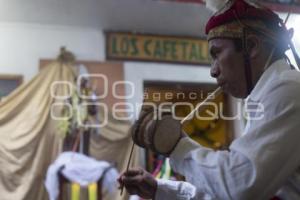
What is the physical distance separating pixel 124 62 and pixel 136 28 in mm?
344

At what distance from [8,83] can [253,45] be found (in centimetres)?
328

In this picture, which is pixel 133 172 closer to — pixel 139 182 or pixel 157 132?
pixel 139 182

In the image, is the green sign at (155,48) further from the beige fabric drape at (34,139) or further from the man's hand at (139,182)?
the man's hand at (139,182)

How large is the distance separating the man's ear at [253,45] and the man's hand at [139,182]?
0.37 meters

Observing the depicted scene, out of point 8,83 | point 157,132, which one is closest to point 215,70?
point 157,132

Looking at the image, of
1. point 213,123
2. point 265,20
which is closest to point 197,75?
point 213,123

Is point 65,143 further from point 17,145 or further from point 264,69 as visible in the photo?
point 264,69

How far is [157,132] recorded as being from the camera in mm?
929

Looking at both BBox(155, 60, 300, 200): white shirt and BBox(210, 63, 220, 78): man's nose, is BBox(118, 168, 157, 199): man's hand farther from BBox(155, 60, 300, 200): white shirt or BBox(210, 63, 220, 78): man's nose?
BBox(210, 63, 220, 78): man's nose

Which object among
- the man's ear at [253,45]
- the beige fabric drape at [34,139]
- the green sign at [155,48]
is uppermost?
the green sign at [155,48]

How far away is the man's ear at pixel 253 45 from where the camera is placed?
38.5 inches

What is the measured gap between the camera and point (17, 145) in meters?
3.73

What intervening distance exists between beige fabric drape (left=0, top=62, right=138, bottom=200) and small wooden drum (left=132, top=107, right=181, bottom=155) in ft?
9.03

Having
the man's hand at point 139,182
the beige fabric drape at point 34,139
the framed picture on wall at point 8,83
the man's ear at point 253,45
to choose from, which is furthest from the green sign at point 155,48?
the man's ear at point 253,45
